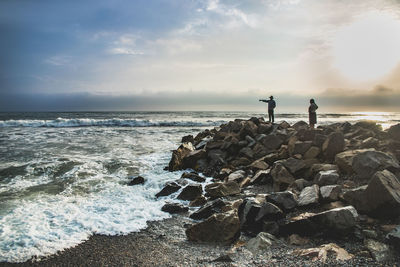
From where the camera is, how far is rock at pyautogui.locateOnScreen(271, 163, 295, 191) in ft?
21.6

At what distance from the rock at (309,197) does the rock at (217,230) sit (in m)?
1.39

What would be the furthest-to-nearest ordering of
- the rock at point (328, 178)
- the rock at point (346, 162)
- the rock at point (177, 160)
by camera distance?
1. the rock at point (177, 160)
2. the rock at point (346, 162)
3. the rock at point (328, 178)

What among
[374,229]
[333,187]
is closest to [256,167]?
[333,187]

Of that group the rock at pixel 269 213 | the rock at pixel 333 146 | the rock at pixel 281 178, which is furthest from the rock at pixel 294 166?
the rock at pixel 269 213

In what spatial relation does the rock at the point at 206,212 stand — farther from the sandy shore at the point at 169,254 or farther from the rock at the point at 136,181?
the rock at the point at 136,181

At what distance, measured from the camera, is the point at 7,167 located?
31.2 ft

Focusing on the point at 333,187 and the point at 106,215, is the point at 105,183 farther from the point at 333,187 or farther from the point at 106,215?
the point at 333,187

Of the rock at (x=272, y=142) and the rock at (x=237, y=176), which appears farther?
the rock at (x=272, y=142)

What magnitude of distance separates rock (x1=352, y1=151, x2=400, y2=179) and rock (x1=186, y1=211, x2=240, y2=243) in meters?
3.13

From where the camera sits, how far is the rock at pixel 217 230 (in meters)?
4.33

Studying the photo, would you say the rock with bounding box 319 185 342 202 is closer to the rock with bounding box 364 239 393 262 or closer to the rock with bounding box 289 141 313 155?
the rock with bounding box 364 239 393 262

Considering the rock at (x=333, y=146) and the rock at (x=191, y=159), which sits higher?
the rock at (x=333, y=146)

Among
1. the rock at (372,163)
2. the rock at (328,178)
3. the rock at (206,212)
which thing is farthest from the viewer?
the rock at (328,178)

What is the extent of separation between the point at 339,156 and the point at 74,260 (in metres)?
6.30
